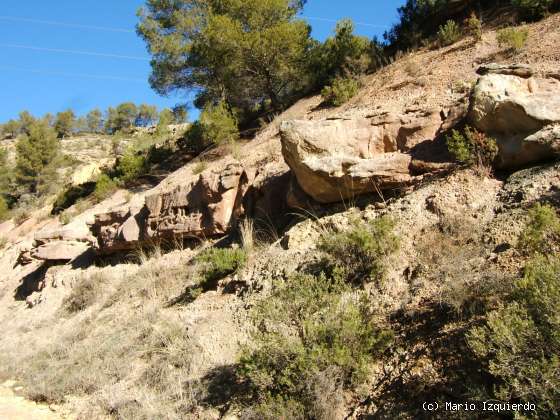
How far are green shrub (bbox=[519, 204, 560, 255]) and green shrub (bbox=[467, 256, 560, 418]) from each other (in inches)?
27.7

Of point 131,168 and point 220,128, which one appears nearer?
point 220,128

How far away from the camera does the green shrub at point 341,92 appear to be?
12.2 meters

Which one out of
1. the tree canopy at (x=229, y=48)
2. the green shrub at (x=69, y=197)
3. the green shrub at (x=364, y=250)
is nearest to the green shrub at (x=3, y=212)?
the green shrub at (x=69, y=197)

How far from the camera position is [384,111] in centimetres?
734

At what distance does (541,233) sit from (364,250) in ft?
5.89

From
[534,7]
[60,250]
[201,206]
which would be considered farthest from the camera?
[60,250]

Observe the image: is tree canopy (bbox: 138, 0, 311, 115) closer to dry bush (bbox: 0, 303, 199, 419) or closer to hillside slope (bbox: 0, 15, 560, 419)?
hillside slope (bbox: 0, 15, 560, 419)

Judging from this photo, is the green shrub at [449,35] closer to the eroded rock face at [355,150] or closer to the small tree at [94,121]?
the eroded rock face at [355,150]

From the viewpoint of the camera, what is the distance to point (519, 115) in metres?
5.61

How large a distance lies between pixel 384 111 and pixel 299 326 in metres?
4.03

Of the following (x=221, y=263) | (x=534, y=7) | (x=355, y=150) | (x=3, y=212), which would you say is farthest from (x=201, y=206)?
(x=3, y=212)

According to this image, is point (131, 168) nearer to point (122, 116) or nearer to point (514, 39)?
point (514, 39)

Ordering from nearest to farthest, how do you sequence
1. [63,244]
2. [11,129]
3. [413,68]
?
[413,68] < [63,244] < [11,129]

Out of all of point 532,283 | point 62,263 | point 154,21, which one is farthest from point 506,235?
point 154,21
